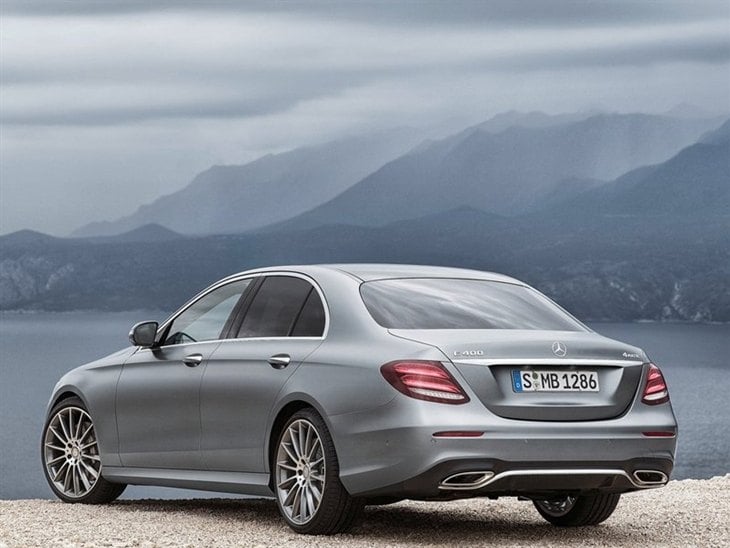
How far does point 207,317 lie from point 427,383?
242cm

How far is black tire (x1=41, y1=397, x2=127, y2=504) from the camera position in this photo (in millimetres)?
10562

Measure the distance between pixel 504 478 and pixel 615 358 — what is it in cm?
98

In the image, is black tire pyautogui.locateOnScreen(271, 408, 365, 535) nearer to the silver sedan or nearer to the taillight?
the silver sedan

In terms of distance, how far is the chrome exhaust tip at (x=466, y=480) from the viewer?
7611 millimetres

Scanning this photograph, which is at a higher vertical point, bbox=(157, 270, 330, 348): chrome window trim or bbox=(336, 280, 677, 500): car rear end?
bbox=(157, 270, 330, 348): chrome window trim

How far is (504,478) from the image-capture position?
7.65 m

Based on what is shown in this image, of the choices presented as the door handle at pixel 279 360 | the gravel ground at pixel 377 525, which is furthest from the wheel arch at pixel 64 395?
the door handle at pixel 279 360

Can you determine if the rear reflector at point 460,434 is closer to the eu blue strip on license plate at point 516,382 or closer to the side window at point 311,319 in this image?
the eu blue strip on license plate at point 516,382

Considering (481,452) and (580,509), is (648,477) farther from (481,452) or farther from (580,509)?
(580,509)

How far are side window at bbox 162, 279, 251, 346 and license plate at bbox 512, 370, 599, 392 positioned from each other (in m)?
2.28

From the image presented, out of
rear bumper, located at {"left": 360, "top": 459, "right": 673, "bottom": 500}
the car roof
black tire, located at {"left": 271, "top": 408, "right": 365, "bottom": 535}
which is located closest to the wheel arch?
the car roof

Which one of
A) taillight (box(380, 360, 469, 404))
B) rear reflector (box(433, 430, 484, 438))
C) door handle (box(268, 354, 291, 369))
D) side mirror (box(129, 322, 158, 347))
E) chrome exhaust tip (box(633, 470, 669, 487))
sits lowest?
chrome exhaust tip (box(633, 470, 669, 487))

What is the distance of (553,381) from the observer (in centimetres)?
783

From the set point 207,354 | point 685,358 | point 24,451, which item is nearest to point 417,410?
point 207,354
